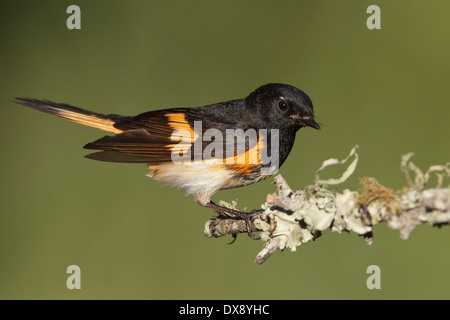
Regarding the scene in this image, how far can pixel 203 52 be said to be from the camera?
475 cm

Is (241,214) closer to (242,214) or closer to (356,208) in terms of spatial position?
(242,214)

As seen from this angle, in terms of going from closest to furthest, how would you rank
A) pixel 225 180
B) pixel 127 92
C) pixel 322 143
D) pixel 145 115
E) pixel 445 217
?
pixel 445 217 < pixel 225 180 < pixel 145 115 < pixel 322 143 < pixel 127 92


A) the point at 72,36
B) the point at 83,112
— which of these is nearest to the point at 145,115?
the point at 83,112

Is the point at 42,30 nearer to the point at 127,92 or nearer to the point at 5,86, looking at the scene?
the point at 5,86

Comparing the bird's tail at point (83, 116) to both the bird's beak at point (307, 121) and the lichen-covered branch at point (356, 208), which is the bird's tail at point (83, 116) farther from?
the lichen-covered branch at point (356, 208)

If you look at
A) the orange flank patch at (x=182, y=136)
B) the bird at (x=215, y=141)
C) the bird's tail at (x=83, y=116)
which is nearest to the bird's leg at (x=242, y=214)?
the bird at (x=215, y=141)

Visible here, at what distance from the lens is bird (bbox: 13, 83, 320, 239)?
258cm

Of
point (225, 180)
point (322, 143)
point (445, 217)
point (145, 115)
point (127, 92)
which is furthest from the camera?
point (127, 92)

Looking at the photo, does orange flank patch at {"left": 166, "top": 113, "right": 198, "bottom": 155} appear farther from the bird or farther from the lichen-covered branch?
the lichen-covered branch

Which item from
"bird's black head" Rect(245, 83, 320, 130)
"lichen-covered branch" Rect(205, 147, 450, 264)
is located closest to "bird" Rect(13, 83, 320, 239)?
"bird's black head" Rect(245, 83, 320, 130)

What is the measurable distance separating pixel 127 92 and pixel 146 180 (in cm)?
89

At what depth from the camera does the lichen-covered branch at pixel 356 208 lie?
1.42 meters

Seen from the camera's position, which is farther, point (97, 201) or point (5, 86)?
point (5, 86)

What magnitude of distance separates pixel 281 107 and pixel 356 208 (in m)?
1.13
